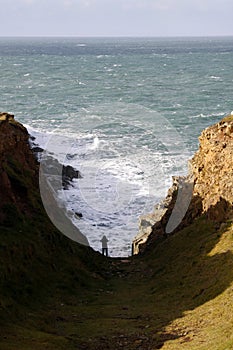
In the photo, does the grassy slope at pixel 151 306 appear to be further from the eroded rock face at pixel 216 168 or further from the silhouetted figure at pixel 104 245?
the silhouetted figure at pixel 104 245

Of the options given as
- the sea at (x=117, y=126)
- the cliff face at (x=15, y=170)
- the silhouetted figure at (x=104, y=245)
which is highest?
the cliff face at (x=15, y=170)

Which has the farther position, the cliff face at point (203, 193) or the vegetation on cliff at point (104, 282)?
the cliff face at point (203, 193)

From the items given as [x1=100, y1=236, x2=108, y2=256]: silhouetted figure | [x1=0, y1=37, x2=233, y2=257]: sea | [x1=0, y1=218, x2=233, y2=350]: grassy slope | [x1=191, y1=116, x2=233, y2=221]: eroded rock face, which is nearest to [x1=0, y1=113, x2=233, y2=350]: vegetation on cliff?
[x1=0, y1=218, x2=233, y2=350]: grassy slope

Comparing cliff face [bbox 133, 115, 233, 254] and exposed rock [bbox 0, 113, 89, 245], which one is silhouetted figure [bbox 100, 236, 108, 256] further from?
cliff face [bbox 133, 115, 233, 254]

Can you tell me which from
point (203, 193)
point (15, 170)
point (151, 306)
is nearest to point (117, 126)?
point (203, 193)

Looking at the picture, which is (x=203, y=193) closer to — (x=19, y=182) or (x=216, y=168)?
(x=216, y=168)

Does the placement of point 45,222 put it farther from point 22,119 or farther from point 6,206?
point 22,119

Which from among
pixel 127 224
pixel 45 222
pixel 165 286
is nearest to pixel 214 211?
pixel 165 286

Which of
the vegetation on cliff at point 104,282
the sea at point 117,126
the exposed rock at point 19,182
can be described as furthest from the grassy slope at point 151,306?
the sea at point 117,126
